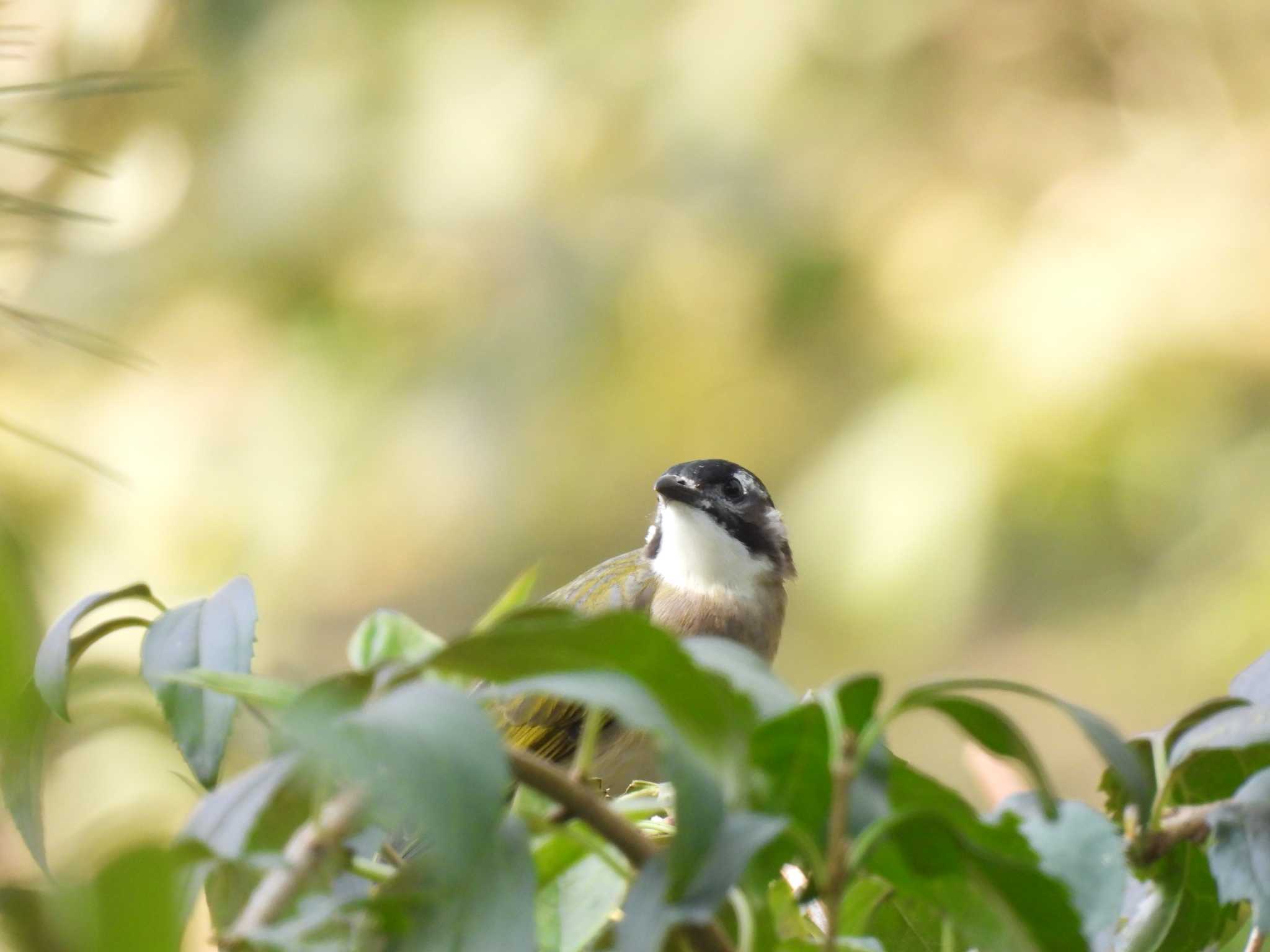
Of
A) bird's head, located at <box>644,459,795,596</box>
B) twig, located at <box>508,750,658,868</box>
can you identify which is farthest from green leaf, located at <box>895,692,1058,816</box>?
→ bird's head, located at <box>644,459,795,596</box>

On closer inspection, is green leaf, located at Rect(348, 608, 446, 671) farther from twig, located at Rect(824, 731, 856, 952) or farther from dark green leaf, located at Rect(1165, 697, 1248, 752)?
dark green leaf, located at Rect(1165, 697, 1248, 752)

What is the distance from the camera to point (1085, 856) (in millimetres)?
767

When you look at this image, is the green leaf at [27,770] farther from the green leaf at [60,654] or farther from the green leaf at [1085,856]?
the green leaf at [1085,856]

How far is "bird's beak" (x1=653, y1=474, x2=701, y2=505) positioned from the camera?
3162mm

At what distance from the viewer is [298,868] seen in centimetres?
A: 60

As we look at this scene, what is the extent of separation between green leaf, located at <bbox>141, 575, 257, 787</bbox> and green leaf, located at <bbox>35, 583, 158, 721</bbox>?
0.11ft

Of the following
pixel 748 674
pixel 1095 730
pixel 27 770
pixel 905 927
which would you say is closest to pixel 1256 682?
pixel 905 927

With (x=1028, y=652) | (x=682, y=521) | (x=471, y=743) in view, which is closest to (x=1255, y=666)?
(x=471, y=743)

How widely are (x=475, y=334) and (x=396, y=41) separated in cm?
126

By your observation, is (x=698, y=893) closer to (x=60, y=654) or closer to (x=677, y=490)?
(x=60, y=654)

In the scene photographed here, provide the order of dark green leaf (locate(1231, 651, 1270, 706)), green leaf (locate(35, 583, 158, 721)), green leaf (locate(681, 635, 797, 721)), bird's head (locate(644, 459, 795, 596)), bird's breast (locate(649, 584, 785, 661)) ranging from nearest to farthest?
green leaf (locate(681, 635, 797, 721))
green leaf (locate(35, 583, 158, 721))
dark green leaf (locate(1231, 651, 1270, 706))
bird's breast (locate(649, 584, 785, 661))
bird's head (locate(644, 459, 795, 596))

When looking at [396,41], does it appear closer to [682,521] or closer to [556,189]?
[556,189]

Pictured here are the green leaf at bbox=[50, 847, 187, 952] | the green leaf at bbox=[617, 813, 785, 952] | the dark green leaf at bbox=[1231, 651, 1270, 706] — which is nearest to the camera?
the green leaf at bbox=[50, 847, 187, 952]

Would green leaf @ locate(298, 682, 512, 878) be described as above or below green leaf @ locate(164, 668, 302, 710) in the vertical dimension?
above
